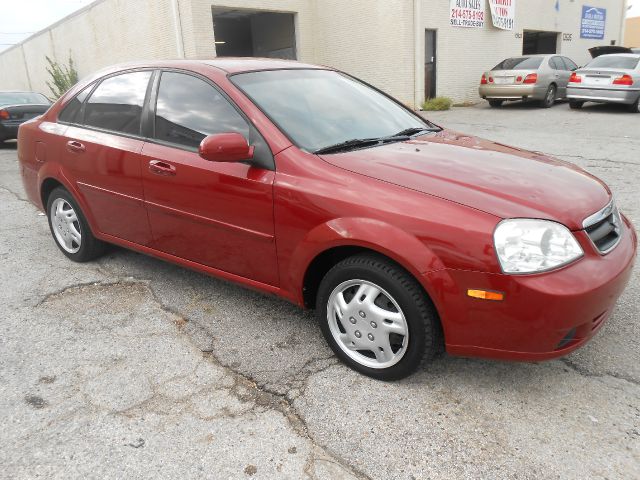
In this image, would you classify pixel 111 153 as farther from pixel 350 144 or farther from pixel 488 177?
pixel 488 177

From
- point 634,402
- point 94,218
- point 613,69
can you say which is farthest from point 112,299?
point 613,69

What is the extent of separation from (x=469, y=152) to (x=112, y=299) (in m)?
2.61

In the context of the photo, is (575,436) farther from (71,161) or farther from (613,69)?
(613,69)

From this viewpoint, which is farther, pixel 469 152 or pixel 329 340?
pixel 469 152

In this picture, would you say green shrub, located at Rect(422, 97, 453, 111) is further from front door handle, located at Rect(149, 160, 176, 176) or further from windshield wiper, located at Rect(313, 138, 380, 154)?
front door handle, located at Rect(149, 160, 176, 176)

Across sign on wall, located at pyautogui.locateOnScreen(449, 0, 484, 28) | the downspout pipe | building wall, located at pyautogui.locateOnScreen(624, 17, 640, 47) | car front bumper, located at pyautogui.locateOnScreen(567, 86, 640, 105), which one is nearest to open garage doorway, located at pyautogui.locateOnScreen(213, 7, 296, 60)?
the downspout pipe

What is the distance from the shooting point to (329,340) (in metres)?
2.88

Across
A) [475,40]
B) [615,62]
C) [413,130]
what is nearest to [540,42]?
[475,40]

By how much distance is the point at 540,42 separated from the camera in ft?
71.8

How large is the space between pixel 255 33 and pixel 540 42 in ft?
38.4

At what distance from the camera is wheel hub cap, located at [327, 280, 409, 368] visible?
259 cm

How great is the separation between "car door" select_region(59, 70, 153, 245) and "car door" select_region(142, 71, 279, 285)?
6.2 inches

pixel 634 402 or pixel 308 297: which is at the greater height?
pixel 308 297

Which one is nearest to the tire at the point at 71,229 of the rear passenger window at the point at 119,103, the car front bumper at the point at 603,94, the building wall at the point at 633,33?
the rear passenger window at the point at 119,103
